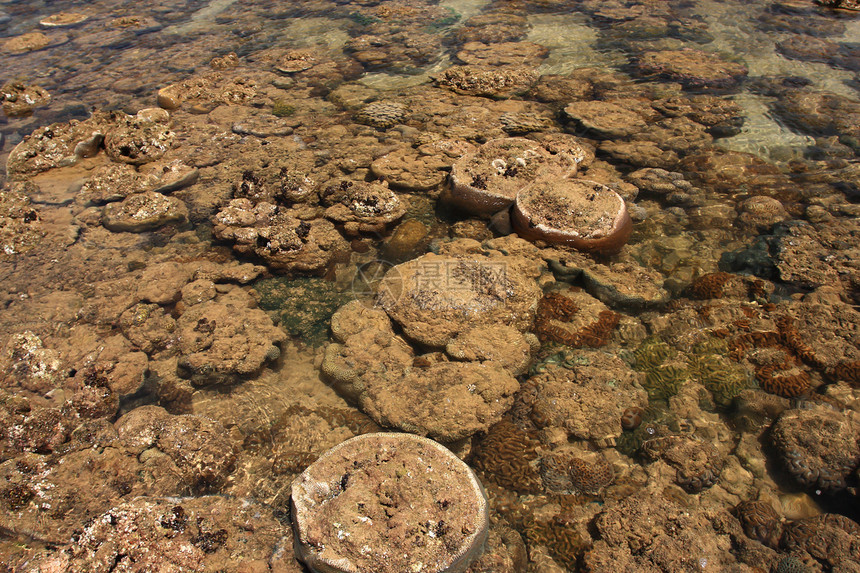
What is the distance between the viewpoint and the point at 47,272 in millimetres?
7098

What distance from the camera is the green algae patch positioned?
635 cm

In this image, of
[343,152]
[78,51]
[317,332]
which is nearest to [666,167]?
[343,152]

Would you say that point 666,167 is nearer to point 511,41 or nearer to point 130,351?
point 511,41

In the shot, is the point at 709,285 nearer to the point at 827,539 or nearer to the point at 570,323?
the point at 570,323

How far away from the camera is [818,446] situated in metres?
4.67

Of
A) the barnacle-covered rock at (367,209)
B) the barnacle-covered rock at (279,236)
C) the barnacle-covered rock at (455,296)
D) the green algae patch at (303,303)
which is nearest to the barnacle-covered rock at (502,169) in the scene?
the barnacle-covered rock at (367,209)

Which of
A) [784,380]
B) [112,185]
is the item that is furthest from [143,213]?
[784,380]

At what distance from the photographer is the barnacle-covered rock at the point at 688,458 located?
4.67m

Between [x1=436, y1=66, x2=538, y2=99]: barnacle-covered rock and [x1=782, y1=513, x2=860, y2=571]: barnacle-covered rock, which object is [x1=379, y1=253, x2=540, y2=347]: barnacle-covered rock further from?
[x1=436, y1=66, x2=538, y2=99]: barnacle-covered rock

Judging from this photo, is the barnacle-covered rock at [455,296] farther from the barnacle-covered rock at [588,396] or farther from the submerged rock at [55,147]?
the submerged rock at [55,147]

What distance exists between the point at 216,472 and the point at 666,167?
8.21m

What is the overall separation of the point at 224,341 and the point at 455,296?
2.94 metres

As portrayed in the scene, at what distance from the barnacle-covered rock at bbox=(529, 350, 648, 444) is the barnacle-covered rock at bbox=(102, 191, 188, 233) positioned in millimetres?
6383

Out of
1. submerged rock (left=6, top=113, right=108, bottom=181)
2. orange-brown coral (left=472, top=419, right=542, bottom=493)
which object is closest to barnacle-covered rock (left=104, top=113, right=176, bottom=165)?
submerged rock (left=6, top=113, right=108, bottom=181)
